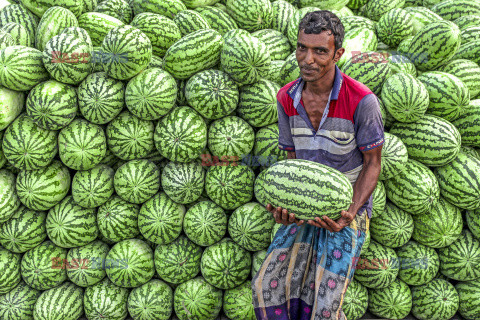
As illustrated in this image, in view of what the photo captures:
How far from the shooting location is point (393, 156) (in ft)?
9.73

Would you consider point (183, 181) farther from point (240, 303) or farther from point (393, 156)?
point (393, 156)

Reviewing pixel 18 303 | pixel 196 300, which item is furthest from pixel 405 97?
pixel 18 303

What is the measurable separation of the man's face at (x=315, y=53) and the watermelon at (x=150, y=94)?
128 centimetres

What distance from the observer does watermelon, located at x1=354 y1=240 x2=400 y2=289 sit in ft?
10.4

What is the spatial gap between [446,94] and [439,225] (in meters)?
1.13

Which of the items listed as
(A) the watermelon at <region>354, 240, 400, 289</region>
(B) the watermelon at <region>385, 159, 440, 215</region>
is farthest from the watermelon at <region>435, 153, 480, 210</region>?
(A) the watermelon at <region>354, 240, 400, 289</region>

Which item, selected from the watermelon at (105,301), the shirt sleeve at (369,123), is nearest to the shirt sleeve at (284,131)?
the shirt sleeve at (369,123)

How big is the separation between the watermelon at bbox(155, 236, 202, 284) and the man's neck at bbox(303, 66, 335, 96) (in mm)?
1809

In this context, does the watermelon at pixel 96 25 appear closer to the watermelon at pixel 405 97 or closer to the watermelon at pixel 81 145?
the watermelon at pixel 81 145

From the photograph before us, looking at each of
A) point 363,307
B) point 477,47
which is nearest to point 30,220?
point 363,307

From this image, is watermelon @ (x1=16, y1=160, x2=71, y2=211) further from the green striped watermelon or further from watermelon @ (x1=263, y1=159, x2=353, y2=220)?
watermelon @ (x1=263, y1=159, x2=353, y2=220)

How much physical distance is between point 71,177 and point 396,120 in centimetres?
296

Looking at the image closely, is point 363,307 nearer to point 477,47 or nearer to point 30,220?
point 477,47

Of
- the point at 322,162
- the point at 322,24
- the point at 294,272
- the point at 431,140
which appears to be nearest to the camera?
the point at 322,24
